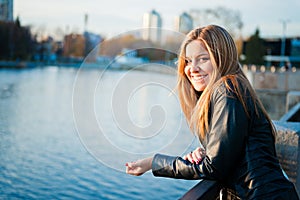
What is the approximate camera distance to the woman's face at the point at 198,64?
1679 mm

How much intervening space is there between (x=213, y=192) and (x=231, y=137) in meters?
0.51

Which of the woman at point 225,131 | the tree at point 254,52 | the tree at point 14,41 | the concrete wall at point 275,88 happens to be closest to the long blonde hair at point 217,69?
the woman at point 225,131

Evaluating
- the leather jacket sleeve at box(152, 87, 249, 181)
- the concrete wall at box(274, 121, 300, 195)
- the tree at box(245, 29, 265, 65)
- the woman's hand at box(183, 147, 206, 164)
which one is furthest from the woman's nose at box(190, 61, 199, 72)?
the tree at box(245, 29, 265, 65)

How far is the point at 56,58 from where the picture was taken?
70.8m

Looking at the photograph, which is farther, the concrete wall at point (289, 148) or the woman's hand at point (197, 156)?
the concrete wall at point (289, 148)

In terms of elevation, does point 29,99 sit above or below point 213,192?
below

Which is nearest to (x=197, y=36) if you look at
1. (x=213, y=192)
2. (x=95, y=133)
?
(x=95, y=133)

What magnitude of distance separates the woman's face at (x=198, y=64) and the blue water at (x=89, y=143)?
0.21 m

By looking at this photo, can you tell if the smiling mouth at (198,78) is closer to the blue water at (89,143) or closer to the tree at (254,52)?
the blue water at (89,143)

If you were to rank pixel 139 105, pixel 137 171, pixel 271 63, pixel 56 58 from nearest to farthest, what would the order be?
pixel 137 171 → pixel 139 105 → pixel 271 63 → pixel 56 58

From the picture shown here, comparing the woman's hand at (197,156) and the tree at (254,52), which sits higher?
the tree at (254,52)

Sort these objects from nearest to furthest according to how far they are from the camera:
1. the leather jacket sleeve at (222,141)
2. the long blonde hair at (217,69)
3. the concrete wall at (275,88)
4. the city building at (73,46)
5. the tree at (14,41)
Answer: the leather jacket sleeve at (222,141) → the long blonde hair at (217,69) → the concrete wall at (275,88) → the tree at (14,41) → the city building at (73,46)

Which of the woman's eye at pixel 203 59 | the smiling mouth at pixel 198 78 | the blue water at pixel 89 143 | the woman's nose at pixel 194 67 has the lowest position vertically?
the blue water at pixel 89 143

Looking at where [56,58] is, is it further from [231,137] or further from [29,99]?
[231,137]
